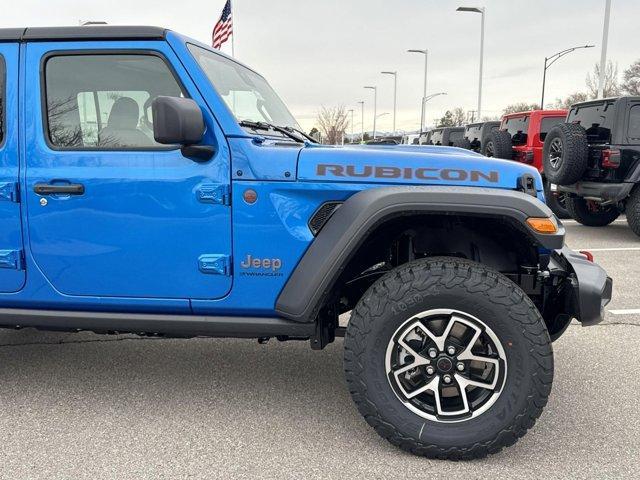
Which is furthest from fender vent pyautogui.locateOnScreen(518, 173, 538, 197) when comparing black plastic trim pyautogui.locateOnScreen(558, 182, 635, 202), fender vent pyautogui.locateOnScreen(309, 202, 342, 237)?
black plastic trim pyautogui.locateOnScreen(558, 182, 635, 202)

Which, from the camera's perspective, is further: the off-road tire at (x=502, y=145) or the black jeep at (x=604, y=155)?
the off-road tire at (x=502, y=145)

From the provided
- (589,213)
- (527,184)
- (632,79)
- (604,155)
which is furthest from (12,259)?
(632,79)

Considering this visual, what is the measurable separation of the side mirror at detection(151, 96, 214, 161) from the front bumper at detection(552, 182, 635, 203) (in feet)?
22.1

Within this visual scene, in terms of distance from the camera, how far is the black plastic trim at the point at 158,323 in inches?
103

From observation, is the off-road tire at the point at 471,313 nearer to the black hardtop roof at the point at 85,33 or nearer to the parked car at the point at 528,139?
the black hardtop roof at the point at 85,33

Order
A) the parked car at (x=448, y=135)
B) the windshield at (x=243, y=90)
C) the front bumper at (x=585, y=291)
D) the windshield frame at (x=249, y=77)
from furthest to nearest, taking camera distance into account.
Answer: the parked car at (x=448, y=135) < the windshield at (x=243, y=90) < the windshield frame at (x=249, y=77) < the front bumper at (x=585, y=291)

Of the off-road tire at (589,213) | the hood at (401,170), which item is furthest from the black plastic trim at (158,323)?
the off-road tire at (589,213)

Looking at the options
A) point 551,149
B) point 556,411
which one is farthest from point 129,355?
point 551,149

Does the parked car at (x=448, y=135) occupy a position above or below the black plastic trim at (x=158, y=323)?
above

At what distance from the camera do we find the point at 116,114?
2732mm

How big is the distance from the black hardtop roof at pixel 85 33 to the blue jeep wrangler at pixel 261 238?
0.01 metres

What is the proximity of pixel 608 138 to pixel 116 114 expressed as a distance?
280 inches

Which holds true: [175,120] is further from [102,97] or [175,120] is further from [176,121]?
[102,97]

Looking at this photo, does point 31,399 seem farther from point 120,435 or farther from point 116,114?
point 116,114
